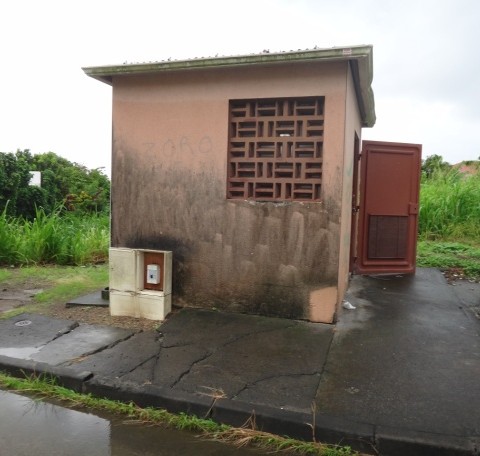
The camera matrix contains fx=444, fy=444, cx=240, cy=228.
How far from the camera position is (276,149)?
523 centimetres

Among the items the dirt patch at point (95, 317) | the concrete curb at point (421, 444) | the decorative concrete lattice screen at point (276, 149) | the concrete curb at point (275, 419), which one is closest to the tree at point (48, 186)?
the dirt patch at point (95, 317)

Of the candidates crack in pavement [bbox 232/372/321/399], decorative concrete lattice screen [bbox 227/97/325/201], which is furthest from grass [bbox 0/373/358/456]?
decorative concrete lattice screen [bbox 227/97/325/201]

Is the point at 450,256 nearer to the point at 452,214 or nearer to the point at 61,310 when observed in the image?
the point at 452,214

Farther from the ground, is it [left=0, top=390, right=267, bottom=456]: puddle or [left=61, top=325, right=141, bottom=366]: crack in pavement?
[left=61, top=325, right=141, bottom=366]: crack in pavement

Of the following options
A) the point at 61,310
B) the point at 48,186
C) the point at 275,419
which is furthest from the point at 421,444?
the point at 48,186

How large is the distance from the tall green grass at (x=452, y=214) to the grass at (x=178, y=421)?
9595 mm

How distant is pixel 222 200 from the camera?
5.35m

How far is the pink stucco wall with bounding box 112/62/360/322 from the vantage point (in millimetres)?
4980

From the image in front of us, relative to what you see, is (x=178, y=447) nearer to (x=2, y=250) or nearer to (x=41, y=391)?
(x=41, y=391)

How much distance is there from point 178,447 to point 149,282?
8.61 ft

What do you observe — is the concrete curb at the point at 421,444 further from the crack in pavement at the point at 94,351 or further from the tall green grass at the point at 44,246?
the tall green grass at the point at 44,246

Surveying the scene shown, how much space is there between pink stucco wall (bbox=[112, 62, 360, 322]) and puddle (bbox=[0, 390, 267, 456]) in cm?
233

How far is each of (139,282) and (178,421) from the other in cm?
236

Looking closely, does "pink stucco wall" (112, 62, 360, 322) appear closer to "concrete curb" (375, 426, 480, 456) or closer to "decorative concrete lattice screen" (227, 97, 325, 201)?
"decorative concrete lattice screen" (227, 97, 325, 201)
